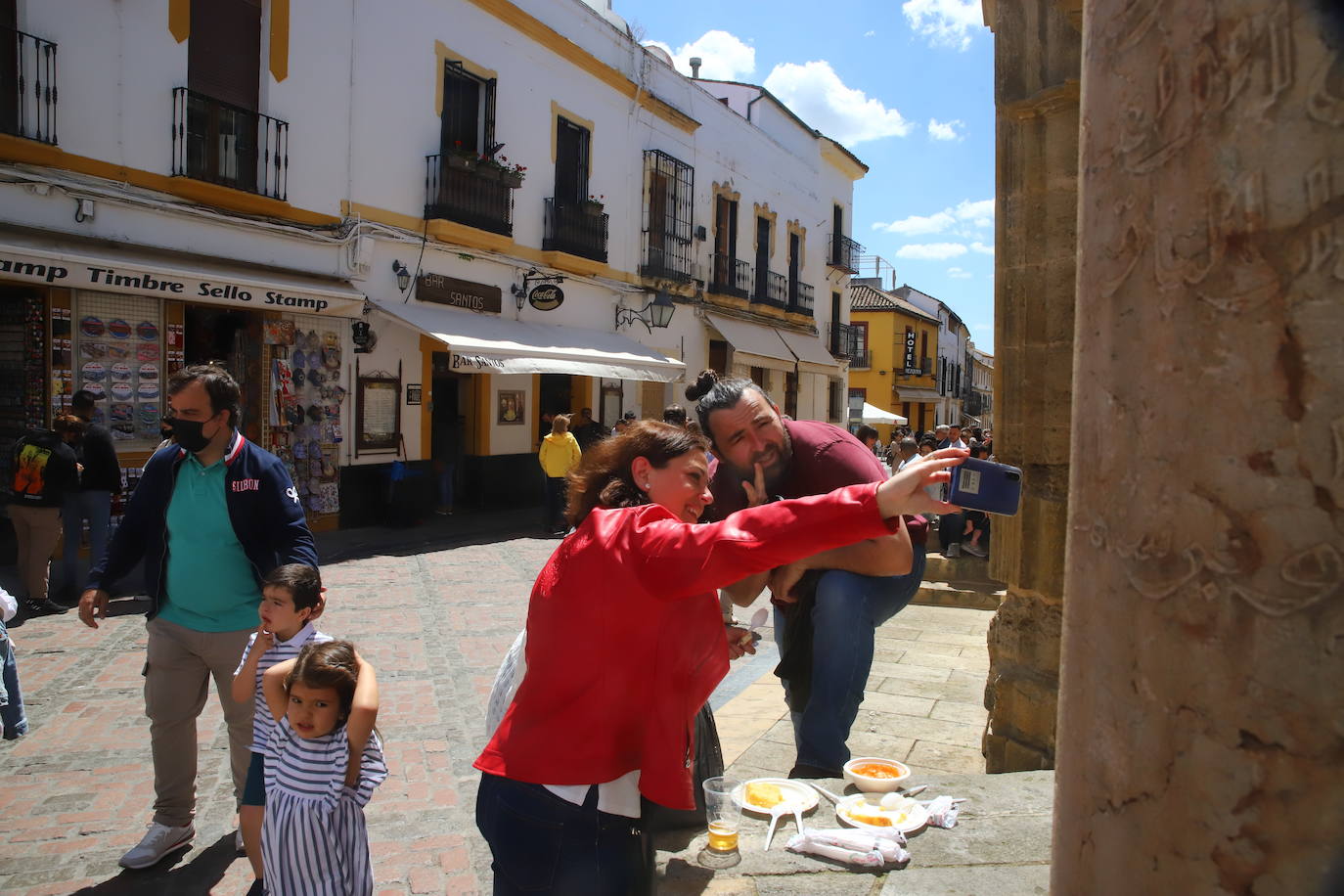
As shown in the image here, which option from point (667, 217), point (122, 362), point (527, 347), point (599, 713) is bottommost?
point (599, 713)

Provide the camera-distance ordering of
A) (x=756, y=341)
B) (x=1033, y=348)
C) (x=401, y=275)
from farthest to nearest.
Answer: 1. (x=756, y=341)
2. (x=401, y=275)
3. (x=1033, y=348)

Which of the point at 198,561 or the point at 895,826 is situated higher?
the point at 198,561

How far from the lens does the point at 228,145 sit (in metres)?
10.8

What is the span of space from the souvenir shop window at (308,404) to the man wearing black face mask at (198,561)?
8113mm

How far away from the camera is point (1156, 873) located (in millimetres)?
924

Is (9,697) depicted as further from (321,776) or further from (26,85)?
(26,85)

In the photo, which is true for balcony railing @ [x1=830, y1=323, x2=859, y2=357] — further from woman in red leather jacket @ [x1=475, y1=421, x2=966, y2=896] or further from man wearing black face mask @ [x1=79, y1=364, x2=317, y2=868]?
woman in red leather jacket @ [x1=475, y1=421, x2=966, y2=896]

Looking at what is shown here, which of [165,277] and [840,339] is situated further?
[840,339]

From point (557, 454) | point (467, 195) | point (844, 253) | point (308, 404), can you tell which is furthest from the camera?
point (844, 253)

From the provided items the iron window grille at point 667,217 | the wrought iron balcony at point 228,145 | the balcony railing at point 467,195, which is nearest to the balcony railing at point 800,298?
the iron window grille at point 667,217

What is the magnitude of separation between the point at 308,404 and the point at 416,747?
8022mm

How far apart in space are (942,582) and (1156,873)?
8.34 meters

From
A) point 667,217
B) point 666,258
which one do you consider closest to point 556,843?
point 666,258

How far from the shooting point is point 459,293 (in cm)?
1393
